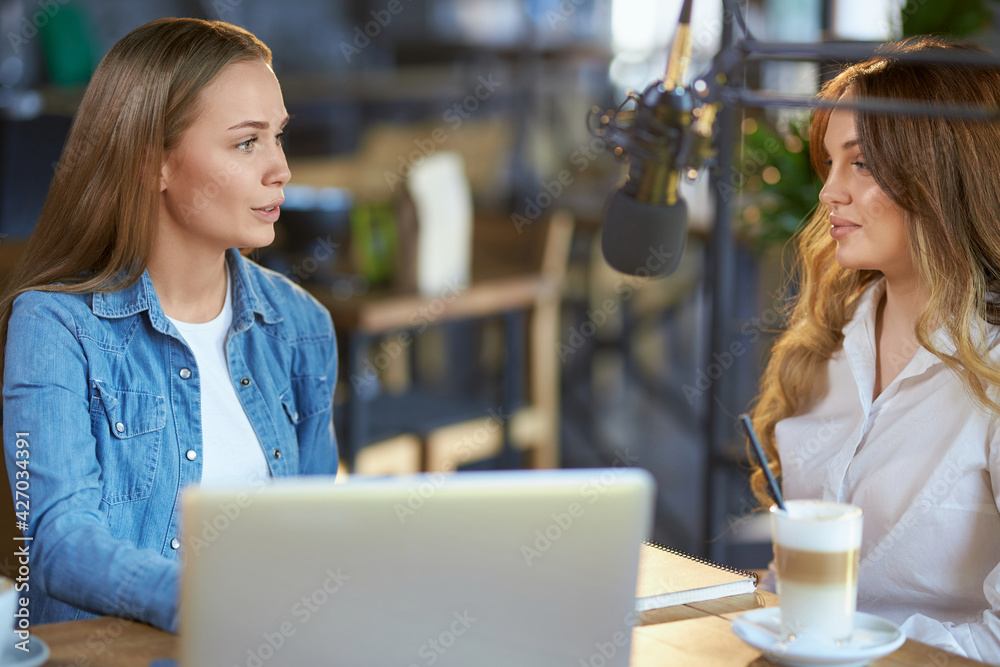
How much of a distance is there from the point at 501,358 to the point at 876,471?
7.71ft

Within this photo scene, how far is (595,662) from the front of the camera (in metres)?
0.76

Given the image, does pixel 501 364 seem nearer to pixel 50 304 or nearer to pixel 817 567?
pixel 50 304

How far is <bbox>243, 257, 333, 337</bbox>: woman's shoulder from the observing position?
154cm

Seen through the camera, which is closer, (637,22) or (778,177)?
(778,177)

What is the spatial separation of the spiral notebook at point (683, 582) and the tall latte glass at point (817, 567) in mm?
187

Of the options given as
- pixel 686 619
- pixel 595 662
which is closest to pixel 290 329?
pixel 686 619

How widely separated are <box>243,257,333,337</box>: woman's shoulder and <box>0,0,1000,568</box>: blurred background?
0.46 metres

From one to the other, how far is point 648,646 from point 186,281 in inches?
32.0

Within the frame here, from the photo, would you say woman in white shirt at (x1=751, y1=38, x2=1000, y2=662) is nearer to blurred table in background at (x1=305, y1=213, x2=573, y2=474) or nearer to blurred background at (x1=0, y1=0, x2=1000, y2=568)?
blurred background at (x1=0, y1=0, x2=1000, y2=568)

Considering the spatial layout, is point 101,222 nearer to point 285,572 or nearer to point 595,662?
point 285,572

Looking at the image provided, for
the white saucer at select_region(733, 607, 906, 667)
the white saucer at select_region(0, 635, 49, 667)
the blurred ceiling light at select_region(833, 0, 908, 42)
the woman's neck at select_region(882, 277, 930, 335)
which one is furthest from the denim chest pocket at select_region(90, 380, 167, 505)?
the blurred ceiling light at select_region(833, 0, 908, 42)

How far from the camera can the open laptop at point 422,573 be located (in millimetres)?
713

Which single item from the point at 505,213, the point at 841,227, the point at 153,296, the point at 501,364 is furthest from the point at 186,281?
the point at 505,213

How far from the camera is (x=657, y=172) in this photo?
126 cm
